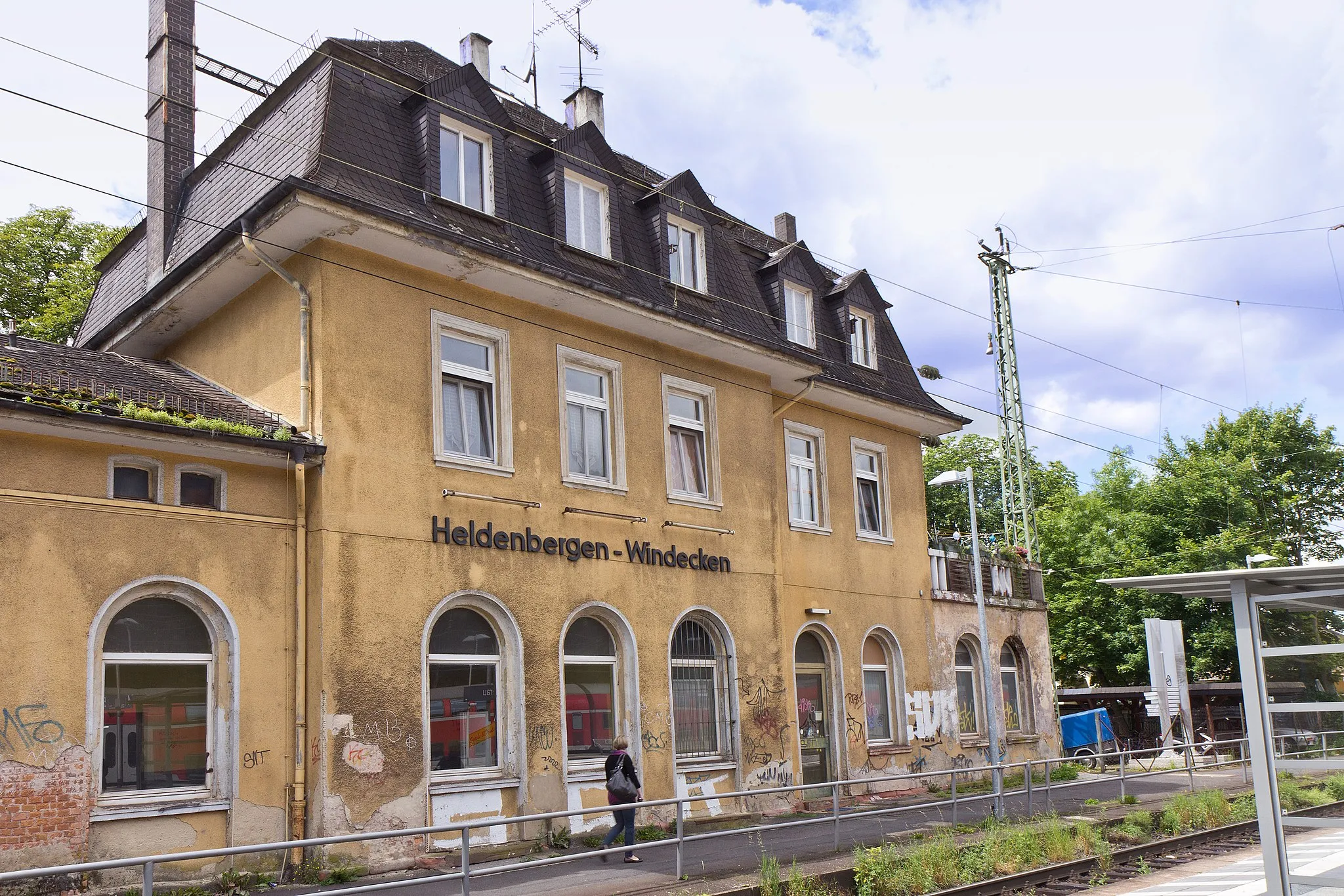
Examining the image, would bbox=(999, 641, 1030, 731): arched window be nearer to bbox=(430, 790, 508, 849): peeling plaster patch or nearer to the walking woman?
the walking woman

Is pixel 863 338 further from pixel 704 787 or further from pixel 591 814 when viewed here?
pixel 591 814

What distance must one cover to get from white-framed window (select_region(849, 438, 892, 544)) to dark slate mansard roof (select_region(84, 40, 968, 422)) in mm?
1818

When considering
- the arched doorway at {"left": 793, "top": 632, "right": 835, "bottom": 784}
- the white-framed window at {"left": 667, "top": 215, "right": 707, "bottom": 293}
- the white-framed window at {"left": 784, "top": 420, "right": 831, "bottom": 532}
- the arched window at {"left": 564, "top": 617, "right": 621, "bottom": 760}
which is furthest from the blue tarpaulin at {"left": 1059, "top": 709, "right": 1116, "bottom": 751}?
the arched window at {"left": 564, "top": 617, "right": 621, "bottom": 760}

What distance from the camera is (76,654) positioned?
11.1m

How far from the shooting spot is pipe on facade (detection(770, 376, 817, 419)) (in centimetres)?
1962

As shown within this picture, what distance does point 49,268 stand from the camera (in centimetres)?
2623

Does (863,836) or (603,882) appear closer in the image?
(603,882)

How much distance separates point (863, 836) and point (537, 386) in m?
6.93

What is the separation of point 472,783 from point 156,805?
3.49m

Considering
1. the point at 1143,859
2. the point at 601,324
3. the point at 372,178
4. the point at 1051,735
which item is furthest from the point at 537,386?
the point at 1051,735

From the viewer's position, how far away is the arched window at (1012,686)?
25.0 metres

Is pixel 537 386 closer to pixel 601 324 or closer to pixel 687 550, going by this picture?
pixel 601 324

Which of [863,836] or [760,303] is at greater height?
[760,303]

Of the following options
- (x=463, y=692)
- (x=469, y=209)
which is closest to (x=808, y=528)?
(x=463, y=692)
